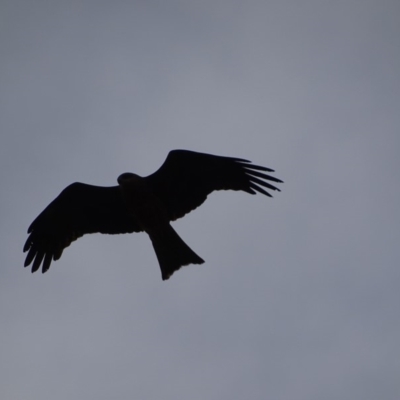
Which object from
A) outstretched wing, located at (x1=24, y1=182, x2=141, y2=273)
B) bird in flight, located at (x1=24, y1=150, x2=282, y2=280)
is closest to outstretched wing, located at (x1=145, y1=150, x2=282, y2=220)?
bird in flight, located at (x1=24, y1=150, x2=282, y2=280)

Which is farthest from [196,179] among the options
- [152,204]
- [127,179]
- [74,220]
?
[74,220]

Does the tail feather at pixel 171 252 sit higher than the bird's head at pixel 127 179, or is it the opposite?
the bird's head at pixel 127 179

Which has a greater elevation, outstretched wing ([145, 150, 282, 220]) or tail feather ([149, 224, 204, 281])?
outstretched wing ([145, 150, 282, 220])

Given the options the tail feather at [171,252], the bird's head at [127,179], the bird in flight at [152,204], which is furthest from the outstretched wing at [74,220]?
the tail feather at [171,252]

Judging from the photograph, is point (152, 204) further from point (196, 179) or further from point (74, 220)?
point (74, 220)

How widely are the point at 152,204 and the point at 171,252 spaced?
2.60ft

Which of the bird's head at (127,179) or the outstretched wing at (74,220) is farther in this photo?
the outstretched wing at (74,220)

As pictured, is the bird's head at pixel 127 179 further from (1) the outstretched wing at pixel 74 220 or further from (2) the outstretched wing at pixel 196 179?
(1) the outstretched wing at pixel 74 220

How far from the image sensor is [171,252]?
8812 mm

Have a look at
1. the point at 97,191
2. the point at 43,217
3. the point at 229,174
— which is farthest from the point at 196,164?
the point at 43,217

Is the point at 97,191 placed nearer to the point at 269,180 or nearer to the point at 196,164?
the point at 196,164

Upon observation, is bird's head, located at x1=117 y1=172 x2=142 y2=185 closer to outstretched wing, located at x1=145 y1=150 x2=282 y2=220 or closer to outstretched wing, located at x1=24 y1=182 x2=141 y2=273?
outstretched wing, located at x1=145 y1=150 x2=282 y2=220

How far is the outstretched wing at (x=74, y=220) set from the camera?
9375mm

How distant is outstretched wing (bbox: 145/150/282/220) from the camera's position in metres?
8.79
